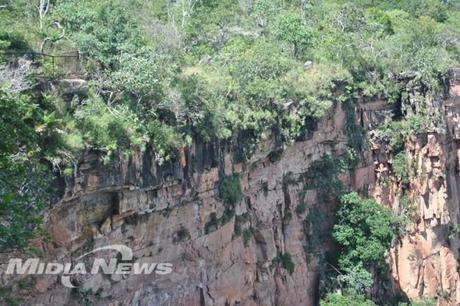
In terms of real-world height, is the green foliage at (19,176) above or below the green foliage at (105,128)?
below

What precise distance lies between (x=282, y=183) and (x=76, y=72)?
26.5 feet

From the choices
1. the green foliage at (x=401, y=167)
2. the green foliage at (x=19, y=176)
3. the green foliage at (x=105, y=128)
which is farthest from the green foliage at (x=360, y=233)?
the green foliage at (x=19, y=176)

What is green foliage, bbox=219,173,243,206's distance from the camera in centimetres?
1577

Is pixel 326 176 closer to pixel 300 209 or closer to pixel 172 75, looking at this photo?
pixel 300 209

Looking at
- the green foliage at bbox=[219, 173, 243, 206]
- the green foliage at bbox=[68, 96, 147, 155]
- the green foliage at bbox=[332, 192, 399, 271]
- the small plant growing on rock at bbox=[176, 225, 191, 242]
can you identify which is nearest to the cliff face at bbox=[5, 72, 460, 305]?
the small plant growing on rock at bbox=[176, 225, 191, 242]

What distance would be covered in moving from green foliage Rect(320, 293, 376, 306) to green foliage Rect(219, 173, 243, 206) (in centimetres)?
485

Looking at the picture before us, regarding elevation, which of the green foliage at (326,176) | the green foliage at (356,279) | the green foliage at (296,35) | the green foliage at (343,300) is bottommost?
the green foliage at (343,300)

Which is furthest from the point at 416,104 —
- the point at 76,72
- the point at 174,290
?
the point at 76,72

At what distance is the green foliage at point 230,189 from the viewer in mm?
15766

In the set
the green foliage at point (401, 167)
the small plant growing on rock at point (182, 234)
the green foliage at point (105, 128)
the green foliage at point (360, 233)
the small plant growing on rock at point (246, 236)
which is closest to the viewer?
the green foliage at point (105, 128)

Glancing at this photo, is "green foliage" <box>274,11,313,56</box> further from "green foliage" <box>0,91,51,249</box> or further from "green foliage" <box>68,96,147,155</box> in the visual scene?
"green foliage" <box>0,91,51,249</box>

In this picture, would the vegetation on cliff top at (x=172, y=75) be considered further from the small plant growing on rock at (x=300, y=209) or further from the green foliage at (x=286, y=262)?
the green foliage at (x=286, y=262)

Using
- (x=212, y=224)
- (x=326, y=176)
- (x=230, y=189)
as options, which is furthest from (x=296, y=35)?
(x=212, y=224)

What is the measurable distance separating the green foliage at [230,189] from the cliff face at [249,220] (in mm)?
168
